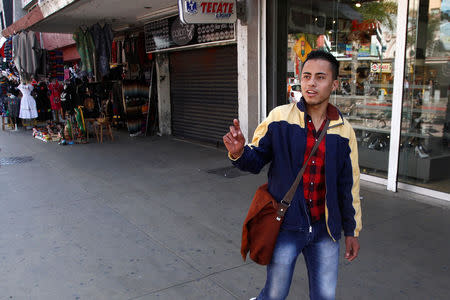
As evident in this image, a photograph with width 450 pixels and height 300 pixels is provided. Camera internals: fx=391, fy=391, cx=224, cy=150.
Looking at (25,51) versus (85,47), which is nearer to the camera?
(85,47)

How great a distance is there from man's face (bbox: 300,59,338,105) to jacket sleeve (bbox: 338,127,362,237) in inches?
10.8

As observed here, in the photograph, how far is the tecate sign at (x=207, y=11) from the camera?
21.6 feet

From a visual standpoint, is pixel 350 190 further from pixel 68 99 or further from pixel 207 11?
pixel 68 99

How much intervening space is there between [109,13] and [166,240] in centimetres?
770

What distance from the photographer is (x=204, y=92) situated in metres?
9.70

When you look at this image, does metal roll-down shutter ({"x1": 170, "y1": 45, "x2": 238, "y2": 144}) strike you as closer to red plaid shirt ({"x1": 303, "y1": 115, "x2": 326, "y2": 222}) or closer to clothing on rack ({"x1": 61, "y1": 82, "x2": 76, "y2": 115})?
clothing on rack ({"x1": 61, "y1": 82, "x2": 76, "y2": 115})

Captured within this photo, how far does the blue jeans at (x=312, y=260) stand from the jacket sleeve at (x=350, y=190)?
0.14 metres

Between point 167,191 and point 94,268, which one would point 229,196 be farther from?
point 94,268

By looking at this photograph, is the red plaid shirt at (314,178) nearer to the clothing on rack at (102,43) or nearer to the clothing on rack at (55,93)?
the clothing on rack at (102,43)

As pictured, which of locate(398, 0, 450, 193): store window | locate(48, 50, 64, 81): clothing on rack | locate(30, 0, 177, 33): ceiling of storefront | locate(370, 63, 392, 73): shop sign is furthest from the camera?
locate(48, 50, 64, 81): clothing on rack

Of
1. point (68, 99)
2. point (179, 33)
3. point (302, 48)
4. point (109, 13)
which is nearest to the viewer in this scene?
point (302, 48)

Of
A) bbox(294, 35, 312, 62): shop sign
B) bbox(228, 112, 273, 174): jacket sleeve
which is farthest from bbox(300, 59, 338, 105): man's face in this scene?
bbox(294, 35, 312, 62): shop sign

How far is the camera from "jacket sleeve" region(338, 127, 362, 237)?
6.93 feet

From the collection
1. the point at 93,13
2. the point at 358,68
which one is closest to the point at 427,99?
the point at 358,68
